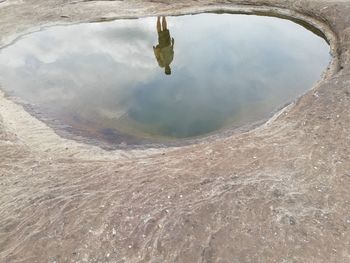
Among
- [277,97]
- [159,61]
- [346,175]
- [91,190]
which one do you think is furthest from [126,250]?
[159,61]

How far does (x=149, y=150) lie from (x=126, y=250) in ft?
11.4

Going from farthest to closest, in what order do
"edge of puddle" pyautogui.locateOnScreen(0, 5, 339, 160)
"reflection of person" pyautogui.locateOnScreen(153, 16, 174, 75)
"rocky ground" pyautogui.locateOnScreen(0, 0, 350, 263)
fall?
"reflection of person" pyautogui.locateOnScreen(153, 16, 174, 75) → "edge of puddle" pyautogui.locateOnScreen(0, 5, 339, 160) → "rocky ground" pyautogui.locateOnScreen(0, 0, 350, 263)

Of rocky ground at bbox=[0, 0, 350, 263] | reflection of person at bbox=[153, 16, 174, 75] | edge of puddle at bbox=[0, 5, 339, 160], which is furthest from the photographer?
reflection of person at bbox=[153, 16, 174, 75]

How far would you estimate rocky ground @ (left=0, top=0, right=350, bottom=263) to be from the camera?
612 cm

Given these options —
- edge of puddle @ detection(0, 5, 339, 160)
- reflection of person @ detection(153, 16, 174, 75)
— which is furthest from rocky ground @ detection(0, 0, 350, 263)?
reflection of person @ detection(153, 16, 174, 75)

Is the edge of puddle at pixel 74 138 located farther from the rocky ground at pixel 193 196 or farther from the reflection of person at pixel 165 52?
the reflection of person at pixel 165 52

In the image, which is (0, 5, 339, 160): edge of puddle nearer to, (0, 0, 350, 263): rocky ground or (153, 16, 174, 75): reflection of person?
(0, 0, 350, 263): rocky ground

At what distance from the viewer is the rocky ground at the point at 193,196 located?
6121 mm

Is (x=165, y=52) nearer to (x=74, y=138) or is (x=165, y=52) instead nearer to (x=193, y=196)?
(x=74, y=138)

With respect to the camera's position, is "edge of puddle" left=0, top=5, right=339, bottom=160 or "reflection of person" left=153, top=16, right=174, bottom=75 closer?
"edge of puddle" left=0, top=5, right=339, bottom=160

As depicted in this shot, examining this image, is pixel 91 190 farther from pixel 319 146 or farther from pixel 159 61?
pixel 159 61

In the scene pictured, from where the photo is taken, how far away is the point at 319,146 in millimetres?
7871

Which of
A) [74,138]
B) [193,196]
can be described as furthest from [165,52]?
[193,196]

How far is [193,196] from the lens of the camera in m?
6.95
